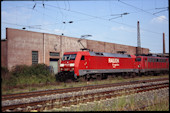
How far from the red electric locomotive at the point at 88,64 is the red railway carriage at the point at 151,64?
4631mm

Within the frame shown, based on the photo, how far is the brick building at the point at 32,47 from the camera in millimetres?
23234

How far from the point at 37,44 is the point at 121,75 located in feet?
39.9

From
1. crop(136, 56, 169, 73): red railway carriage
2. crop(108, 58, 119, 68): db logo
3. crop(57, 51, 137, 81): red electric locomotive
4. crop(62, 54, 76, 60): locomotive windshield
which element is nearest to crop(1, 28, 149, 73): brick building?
crop(57, 51, 137, 81): red electric locomotive

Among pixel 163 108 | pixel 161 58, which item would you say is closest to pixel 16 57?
pixel 163 108

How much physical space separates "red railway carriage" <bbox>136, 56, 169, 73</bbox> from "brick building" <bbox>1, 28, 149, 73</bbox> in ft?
34.0

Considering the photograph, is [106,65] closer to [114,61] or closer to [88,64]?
[114,61]

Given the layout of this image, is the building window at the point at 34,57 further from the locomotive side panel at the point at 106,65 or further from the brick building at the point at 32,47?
the locomotive side panel at the point at 106,65

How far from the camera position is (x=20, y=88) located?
16.8m

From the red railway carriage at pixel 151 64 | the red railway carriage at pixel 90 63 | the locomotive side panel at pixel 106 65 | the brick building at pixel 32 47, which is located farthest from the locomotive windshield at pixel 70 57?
the red railway carriage at pixel 151 64

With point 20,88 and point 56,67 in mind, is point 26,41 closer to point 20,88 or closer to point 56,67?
point 56,67

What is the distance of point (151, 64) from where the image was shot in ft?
103

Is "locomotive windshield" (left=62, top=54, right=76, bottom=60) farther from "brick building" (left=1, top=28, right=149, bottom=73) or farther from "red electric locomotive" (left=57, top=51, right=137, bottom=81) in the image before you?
"brick building" (left=1, top=28, right=149, bottom=73)

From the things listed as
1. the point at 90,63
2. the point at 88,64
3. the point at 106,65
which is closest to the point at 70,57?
the point at 88,64

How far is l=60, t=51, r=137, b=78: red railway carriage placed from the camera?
2000 centimetres
